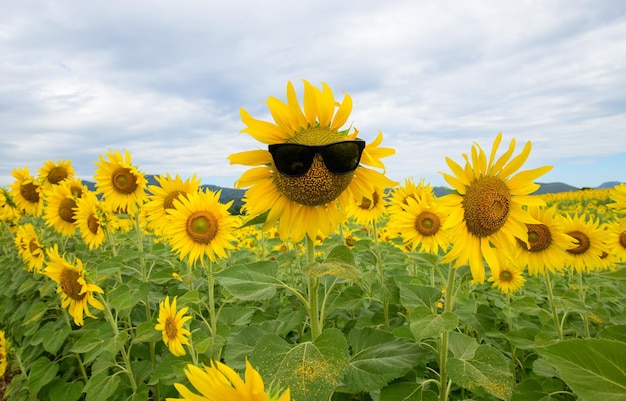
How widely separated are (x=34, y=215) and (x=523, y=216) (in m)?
7.19

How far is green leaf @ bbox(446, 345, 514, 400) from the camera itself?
5.52 feet

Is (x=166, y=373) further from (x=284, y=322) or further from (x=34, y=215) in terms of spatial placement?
(x=34, y=215)

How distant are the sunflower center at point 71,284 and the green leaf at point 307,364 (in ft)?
7.34

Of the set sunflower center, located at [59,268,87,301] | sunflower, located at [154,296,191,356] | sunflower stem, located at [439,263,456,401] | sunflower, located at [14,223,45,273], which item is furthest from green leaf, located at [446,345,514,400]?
sunflower, located at [14,223,45,273]

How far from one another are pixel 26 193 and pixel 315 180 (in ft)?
21.1

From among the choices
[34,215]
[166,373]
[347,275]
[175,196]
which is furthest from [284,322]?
[34,215]

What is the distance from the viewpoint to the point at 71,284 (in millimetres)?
3076

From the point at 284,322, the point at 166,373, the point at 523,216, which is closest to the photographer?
the point at 523,216

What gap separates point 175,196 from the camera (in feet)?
12.6

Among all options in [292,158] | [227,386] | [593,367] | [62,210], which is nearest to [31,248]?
[62,210]

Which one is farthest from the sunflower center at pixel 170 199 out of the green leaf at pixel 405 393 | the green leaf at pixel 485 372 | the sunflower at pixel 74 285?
the green leaf at pixel 485 372

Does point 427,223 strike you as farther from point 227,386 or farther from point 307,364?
point 227,386

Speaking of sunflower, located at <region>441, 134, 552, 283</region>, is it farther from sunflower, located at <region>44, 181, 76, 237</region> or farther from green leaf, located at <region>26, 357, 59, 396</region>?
sunflower, located at <region>44, 181, 76, 237</region>

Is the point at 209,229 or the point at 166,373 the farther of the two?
the point at 209,229
